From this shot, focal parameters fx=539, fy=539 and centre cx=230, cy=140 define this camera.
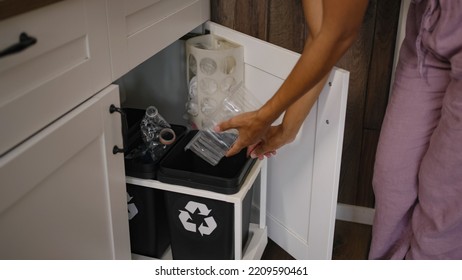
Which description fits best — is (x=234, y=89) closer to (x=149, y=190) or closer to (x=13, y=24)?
(x=149, y=190)

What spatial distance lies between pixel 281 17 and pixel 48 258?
1022 mm

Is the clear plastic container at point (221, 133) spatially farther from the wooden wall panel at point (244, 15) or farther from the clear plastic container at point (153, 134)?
the wooden wall panel at point (244, 15)

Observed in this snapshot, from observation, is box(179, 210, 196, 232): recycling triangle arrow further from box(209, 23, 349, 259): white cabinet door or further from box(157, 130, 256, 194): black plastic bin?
box(209, 23, 349, 259): white cabinet door

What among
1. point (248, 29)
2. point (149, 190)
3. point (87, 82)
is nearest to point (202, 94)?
point (248, 29)

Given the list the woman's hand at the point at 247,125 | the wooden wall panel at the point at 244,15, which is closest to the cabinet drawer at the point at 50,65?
the woman's hand at the point at 247,125

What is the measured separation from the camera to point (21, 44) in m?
0.86

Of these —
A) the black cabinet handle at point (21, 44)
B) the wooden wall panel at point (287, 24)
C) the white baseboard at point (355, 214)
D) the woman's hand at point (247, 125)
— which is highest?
the black cabinet handle at point (21, 44)

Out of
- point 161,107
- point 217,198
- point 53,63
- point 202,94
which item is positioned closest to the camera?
point 53,63

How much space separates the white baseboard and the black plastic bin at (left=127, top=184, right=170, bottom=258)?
27.3 inches

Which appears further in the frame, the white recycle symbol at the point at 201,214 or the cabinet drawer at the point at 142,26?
the white recycle symbol at the point at 201,214

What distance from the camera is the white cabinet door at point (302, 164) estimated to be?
1.39m

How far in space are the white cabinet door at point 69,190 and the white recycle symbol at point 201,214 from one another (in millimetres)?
178

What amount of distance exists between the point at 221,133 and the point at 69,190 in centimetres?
58
